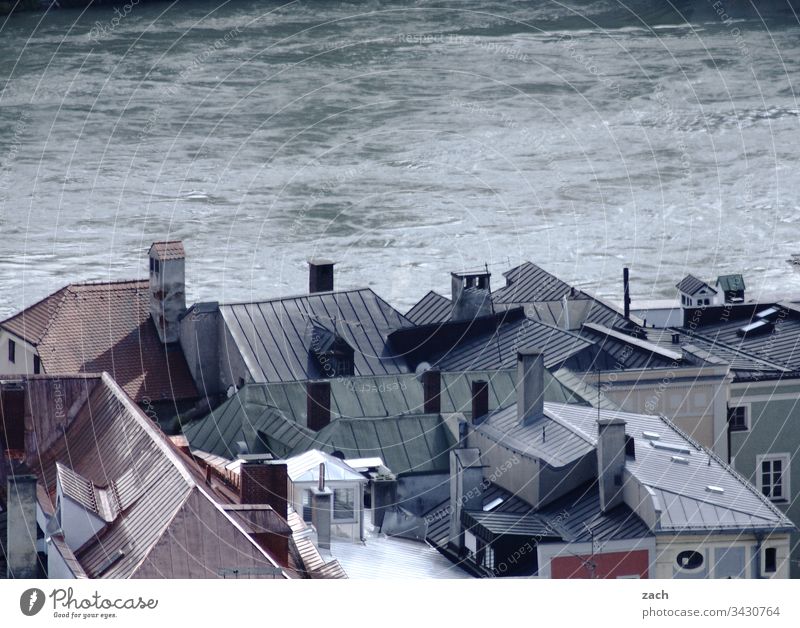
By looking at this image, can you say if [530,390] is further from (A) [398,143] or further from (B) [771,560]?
(A) [398,143]

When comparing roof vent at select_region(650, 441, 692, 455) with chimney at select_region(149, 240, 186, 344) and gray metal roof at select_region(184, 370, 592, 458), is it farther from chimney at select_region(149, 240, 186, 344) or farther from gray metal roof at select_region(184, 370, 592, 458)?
chimney at select_region(149, 240, 186, 344)

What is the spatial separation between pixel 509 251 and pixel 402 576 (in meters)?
16.3

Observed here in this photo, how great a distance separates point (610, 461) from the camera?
1332 cm

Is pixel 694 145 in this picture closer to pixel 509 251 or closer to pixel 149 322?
pixel 509 251

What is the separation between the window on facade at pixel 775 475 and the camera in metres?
16.6

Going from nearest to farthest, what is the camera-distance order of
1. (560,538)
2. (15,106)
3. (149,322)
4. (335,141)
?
1. (560,538)
2. (149,322)
3. (335,141)
4. (15,106)

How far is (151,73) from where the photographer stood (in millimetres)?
40406

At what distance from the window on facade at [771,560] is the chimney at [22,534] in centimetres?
399

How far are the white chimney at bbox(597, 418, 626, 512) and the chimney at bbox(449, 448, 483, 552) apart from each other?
923 millimetres

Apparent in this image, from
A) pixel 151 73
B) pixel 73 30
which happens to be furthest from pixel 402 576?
pixel 73 30

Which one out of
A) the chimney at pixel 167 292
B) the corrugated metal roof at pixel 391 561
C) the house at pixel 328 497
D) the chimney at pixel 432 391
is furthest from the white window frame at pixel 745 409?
the chimney at pixel 167 292

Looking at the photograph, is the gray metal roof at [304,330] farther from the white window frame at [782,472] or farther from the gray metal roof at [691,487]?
the gray metal roof at [691,487]

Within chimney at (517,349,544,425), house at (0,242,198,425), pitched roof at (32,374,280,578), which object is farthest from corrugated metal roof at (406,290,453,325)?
pitched roof at (32,374,280,578)

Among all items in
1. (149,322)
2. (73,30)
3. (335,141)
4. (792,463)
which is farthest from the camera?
(73,30)
